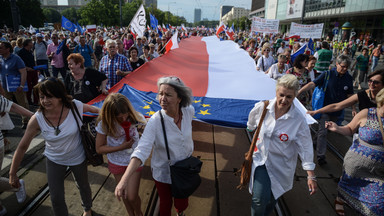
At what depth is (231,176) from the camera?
3.86m

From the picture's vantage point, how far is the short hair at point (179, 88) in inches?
90.6

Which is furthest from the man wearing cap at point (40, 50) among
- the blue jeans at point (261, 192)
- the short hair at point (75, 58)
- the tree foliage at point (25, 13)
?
the tree foliage at point (25, 13)

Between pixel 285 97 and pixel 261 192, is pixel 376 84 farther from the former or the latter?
pixel 261 192

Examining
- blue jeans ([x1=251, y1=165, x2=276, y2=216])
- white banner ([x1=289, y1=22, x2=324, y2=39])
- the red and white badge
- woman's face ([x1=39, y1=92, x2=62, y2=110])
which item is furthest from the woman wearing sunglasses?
white banner ([x1=289, y1=22, x2=324, y2=39])

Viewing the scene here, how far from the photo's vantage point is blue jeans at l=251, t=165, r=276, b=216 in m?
2.32

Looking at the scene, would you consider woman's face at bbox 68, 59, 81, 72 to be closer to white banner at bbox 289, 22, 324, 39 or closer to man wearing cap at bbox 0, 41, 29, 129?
man wearing cap at bbox 0, 41, 29, 129

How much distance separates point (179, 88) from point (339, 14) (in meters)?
37.6

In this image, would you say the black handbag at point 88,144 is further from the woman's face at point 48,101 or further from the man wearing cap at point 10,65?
the man wearing cap at point 10,65

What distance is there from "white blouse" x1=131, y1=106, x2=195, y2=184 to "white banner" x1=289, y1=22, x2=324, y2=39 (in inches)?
476

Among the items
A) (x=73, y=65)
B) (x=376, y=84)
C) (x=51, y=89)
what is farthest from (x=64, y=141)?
(x=376, y=84)

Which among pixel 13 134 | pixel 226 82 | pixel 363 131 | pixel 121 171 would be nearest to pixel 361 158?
pixel 363 131

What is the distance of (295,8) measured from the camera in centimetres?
4531

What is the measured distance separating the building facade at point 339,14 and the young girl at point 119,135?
2326 centimetres

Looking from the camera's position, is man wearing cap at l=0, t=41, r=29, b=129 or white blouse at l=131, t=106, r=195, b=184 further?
man wearing cap at l=0, t=41, r=29, b=129
